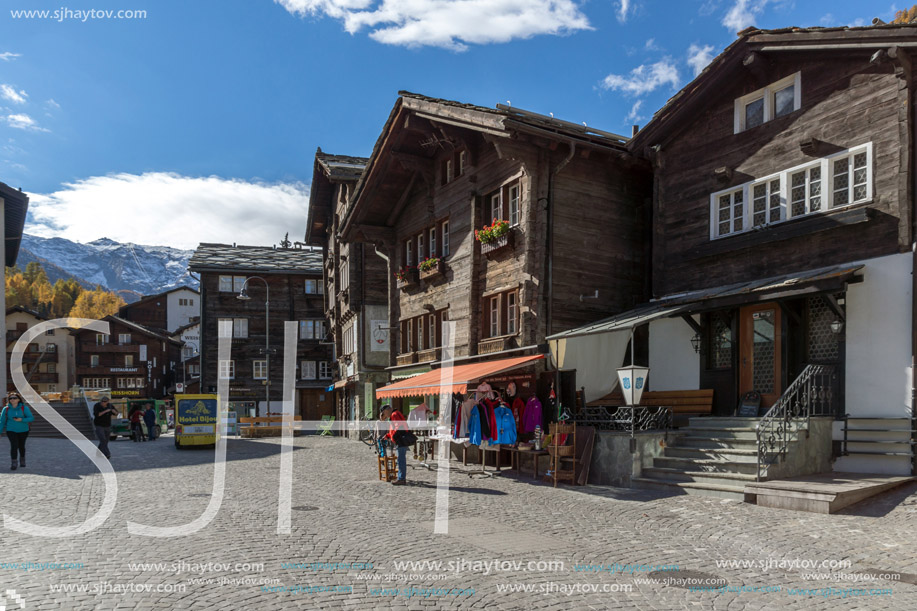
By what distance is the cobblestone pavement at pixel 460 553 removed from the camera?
734 centimetres

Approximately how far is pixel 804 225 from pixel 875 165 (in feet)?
6.07

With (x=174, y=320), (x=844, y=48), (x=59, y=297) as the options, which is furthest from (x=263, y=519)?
(x=59, y=297)

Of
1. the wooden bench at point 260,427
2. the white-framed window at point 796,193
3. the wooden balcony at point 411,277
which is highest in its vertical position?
the white-framed window at point 796,193

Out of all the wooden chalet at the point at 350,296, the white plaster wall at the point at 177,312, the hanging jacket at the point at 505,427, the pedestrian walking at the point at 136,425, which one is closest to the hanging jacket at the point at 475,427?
the hanging jacket at the point at 505,427

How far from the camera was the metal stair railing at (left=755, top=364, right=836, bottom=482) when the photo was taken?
13.5 metres

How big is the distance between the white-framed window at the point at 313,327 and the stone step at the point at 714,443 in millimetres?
42158

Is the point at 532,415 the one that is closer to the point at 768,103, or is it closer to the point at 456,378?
the point at 456,378

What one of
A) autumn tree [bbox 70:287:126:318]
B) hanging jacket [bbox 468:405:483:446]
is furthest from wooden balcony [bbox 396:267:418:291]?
autumn tree [bbox 70:287:126:318]

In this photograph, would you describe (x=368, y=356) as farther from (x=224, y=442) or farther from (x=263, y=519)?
(x=263, y=519)

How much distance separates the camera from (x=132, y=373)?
8369cm

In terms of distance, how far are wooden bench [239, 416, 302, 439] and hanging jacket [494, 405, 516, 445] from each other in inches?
946

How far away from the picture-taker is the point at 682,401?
727 inches

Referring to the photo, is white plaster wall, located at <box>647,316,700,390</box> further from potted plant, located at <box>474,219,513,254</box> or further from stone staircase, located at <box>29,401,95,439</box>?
stone staircase, located at <box>29,401,95,439</box>

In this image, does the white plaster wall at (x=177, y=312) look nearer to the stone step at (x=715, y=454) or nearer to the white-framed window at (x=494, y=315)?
the white-framed window at (x=494, y=315)
